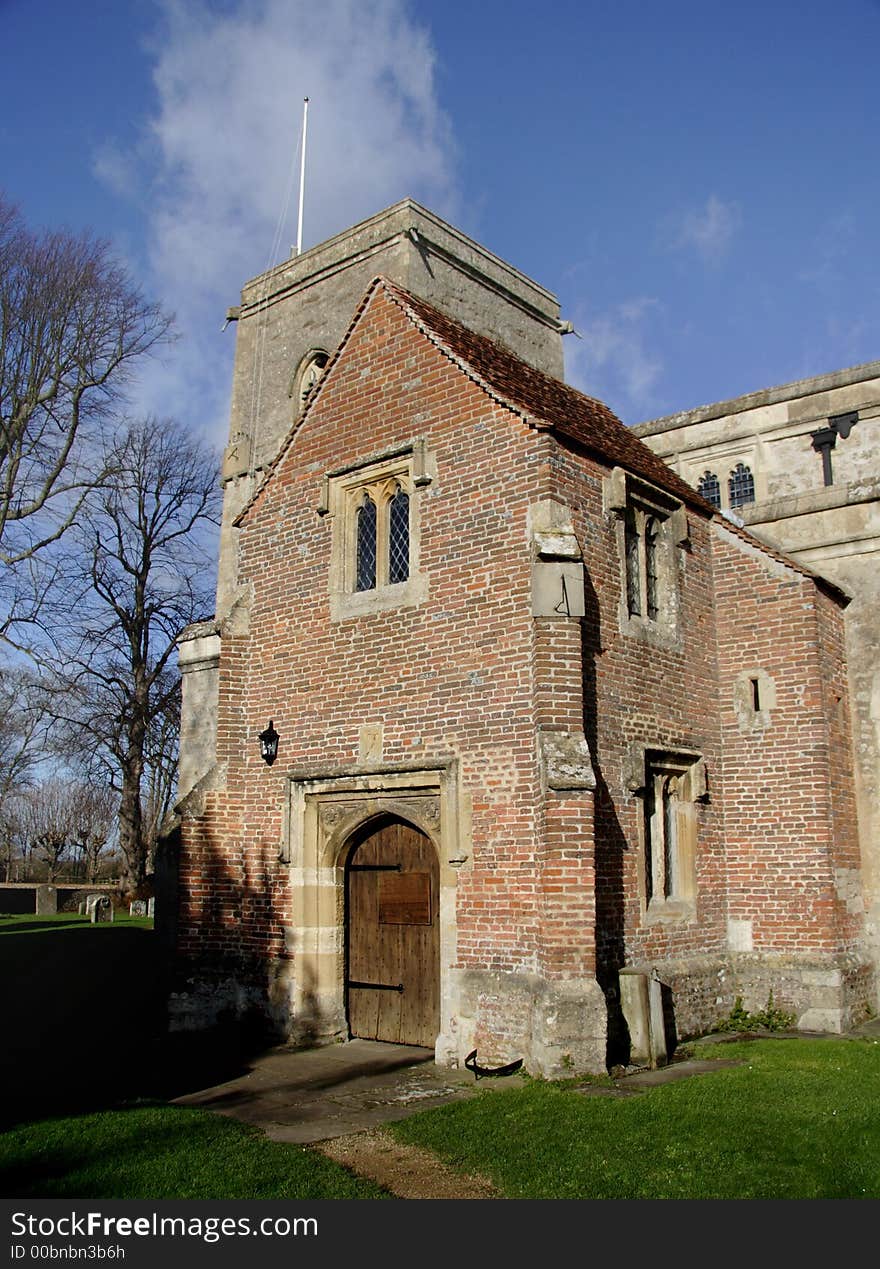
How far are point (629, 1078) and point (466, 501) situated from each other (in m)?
6.06

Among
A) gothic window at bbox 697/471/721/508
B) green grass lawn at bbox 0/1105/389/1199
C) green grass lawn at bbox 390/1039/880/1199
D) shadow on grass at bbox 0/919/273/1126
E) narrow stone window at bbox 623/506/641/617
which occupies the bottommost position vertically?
shadow on grass at bbox 0/919/273/1126

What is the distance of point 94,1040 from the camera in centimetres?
1234

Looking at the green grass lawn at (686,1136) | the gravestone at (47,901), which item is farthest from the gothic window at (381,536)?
the gravestone at (47,901)

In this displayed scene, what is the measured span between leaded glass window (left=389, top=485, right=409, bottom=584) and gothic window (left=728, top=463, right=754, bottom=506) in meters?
8.69

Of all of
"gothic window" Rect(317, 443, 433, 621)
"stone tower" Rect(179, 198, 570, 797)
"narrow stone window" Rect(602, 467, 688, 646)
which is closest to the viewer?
"narrow stone window" Rect(602, 467, 688, 646)

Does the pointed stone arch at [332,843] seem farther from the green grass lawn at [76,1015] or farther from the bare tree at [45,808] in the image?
the bare tree at [45,808]

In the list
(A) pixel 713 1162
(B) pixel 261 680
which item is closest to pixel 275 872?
(B) pixel 261 680

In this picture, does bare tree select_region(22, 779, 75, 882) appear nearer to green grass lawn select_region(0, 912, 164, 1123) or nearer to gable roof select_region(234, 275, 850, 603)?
green grass lawn select_region(0, 912, 164, 1123)

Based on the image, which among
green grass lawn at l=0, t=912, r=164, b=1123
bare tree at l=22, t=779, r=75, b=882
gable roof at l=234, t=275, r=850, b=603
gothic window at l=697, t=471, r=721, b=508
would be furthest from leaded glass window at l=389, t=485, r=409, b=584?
bare tree at l=22, t=779, r=75, b=882

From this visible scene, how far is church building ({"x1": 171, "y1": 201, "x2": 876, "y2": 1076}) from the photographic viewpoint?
10211mm

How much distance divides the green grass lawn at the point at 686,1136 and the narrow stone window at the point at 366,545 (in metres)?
6.06

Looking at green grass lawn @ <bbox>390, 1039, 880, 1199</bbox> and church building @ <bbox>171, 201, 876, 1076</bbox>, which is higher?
church building @ <bbox>171, 201, 876, 1076</bbox>

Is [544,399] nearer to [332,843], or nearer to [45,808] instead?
[332,843]

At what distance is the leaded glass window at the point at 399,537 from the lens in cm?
1218
